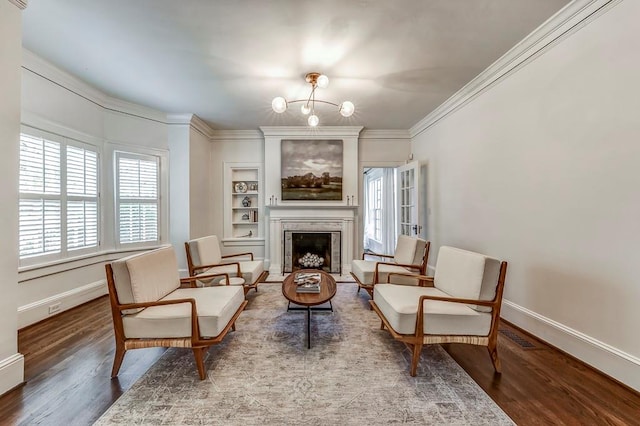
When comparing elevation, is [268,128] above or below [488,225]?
above

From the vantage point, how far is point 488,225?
131 inches

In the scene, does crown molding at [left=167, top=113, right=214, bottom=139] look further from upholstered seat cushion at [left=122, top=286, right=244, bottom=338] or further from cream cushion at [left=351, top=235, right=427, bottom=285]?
cream cushion at [left=351, top=235, right=427, bottom=285]

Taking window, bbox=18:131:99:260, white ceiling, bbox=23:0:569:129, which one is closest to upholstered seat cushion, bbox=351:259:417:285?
white ceiling, bbox=23:0:569:129

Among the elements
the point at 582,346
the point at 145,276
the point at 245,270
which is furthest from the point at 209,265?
the point at 582,346

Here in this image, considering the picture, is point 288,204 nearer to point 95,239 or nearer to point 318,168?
point 318,168

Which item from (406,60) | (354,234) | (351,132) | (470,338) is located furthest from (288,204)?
(470,338)

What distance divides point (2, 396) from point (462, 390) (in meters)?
3.16

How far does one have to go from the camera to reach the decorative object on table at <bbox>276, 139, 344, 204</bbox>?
5438mm

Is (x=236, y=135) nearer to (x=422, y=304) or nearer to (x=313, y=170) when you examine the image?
(x=313, y=170)

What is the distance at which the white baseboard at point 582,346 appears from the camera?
1.92 metres

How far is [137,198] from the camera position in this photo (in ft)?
14.5

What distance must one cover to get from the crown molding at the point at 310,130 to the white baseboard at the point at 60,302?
3.75 m

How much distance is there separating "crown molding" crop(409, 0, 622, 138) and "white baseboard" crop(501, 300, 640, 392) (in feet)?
8.32

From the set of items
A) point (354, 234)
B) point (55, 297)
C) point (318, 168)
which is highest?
point (318, 168)
